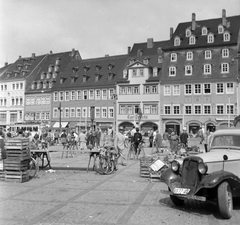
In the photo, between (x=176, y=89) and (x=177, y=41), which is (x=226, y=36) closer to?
(x=177, y=41)

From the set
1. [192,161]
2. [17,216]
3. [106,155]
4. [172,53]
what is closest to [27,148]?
[106,155]

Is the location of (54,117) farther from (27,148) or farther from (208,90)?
(27,148)

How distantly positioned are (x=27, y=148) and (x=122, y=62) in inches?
2063

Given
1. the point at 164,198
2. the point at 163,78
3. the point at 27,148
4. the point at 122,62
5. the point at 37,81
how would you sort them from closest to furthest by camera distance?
the point at 164,198 < the point at 27,148 < the point at 163,78 < the point at 122,62 < the point at 37,81

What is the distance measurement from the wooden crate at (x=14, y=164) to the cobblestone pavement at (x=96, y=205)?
51 centimetres

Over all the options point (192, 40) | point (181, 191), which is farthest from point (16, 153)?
point (192, 40)

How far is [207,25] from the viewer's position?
5647 centimetres

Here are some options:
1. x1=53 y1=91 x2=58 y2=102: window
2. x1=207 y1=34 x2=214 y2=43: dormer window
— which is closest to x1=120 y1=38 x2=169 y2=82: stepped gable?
x1=207 y1=34 x2=214 y2=43: dormer window

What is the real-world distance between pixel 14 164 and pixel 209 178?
6814mm

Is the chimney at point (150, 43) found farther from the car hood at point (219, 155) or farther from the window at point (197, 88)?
the car hood at point (219, 155)

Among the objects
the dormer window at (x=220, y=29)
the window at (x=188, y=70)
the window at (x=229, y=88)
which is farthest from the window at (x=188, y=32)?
the window at (x=229, y=88)

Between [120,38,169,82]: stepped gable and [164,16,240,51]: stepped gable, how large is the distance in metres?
3.28

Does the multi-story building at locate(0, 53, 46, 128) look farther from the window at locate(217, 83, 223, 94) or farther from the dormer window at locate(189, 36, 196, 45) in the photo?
the window at locate(217, 83, 223, 94)

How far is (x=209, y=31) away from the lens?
54.8 metres
